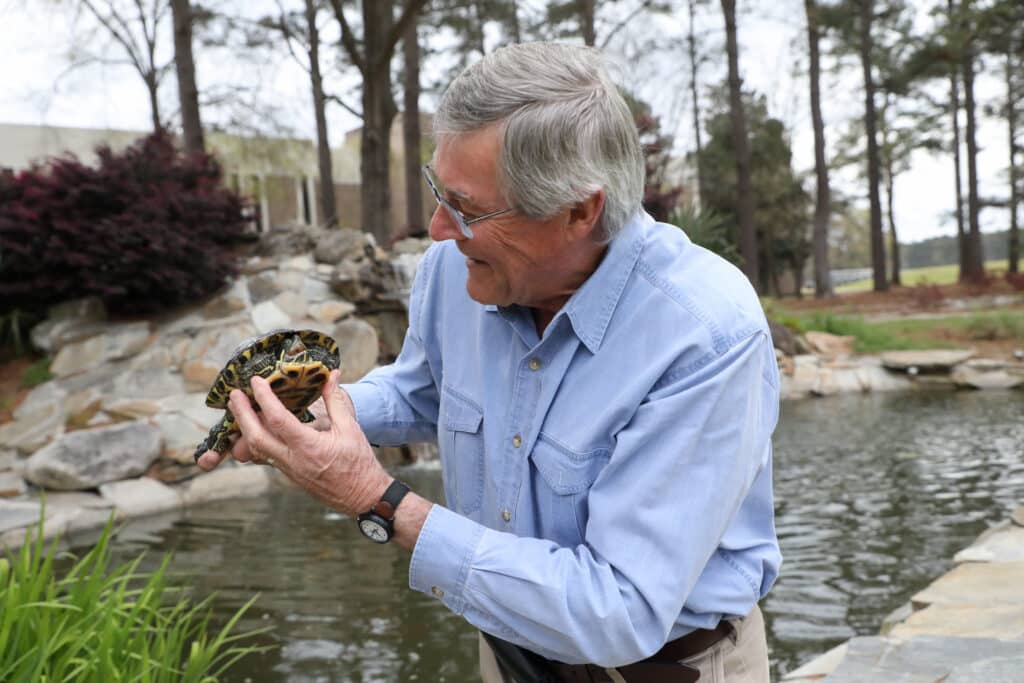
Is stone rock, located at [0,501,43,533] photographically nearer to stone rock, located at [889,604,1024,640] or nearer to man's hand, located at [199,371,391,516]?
man's hand, located at [199,371,391,516]

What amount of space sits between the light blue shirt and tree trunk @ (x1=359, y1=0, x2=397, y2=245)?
1172 centimetres

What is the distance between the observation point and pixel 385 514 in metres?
1.55

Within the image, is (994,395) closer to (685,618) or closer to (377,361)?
(377,361)

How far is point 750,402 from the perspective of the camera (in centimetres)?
148

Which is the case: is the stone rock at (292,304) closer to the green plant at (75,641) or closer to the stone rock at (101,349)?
the stone rock at (101,349)

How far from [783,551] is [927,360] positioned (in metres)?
8.77

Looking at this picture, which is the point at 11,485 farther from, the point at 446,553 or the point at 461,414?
the point at 446,553

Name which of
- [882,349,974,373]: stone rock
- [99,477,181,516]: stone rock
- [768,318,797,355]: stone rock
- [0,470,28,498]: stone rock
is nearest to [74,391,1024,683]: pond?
[99,477,181,516]: stone rock

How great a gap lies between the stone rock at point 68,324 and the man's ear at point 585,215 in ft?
28.2

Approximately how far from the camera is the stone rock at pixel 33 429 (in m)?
7.43

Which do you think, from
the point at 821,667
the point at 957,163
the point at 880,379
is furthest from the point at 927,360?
the point at 957,163

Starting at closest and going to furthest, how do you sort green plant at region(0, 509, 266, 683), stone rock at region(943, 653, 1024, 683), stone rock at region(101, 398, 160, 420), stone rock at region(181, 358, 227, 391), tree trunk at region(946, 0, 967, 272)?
1. green plant at region(0, 509, 266, 683)
2. stone rock at region(943, 653, 1024, 683)
3. stone rock at region(101, 398, 160, 420)
4. stone rock at region(181, 358, 227, 391)
5. tree trunk at region(946, 0, 967, 272)

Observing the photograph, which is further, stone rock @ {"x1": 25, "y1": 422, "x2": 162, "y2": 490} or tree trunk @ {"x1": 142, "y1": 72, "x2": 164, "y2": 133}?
tree trunk @ {"x1": 142, "y1": 72, "x2": 164, "y2": 133}

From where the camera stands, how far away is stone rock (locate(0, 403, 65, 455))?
24.4 feet
